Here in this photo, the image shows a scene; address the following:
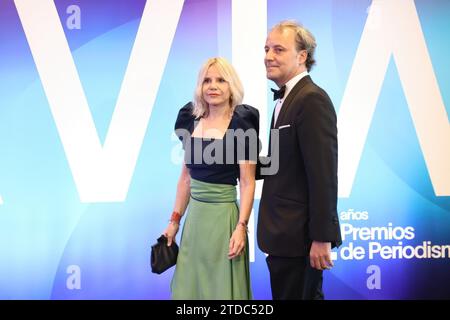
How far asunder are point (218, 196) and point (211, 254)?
0.28 meters

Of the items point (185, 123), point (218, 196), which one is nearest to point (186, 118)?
point (185, 123)

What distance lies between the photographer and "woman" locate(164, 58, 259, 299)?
2.54 metres

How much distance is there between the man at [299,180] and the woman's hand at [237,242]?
10 centimetres

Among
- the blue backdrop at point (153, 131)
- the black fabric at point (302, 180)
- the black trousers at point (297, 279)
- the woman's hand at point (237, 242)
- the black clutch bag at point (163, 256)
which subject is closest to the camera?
the black fabric at point (302, 180)

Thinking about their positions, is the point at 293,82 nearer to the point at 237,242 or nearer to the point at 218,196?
the point at 218,196

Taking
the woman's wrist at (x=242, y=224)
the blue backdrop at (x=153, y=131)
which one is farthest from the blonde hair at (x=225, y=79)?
the blue backdrop at (x=153, y=131)

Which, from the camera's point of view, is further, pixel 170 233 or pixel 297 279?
pixel 170 233

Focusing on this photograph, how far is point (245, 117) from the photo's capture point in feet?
8.55

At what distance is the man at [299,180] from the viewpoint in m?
2.21

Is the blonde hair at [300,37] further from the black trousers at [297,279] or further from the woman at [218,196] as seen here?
the black trousers at [297,279]

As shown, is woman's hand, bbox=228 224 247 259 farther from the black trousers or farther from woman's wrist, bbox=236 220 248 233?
the black trousers

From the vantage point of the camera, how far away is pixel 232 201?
2.61 metres

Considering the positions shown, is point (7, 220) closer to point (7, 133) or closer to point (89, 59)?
point (7, 133)
